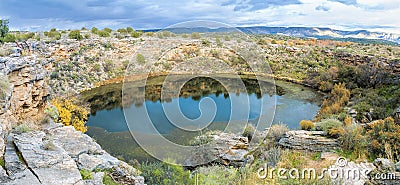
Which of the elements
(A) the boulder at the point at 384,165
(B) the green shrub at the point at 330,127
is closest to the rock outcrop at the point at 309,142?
(B) the green shrub at the point at 330,127

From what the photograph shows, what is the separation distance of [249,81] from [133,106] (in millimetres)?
15567

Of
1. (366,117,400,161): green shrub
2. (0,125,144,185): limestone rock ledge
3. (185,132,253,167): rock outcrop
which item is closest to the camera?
(0,125,144,185): limestone rock ledge

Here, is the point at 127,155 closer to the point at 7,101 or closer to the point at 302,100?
the point at 7,101

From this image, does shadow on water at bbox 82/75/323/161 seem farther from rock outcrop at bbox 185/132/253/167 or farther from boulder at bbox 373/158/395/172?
boulder at bbox 373/158/395/172

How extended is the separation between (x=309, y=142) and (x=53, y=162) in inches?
327

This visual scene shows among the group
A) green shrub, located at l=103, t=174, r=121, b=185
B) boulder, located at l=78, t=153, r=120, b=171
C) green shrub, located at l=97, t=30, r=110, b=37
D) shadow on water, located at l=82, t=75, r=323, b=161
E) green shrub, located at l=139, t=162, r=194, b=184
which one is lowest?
shadow on water, located at l=82, t=75, r=323, b=161

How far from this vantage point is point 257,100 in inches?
871

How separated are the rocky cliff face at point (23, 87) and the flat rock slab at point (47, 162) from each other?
59.2 inches

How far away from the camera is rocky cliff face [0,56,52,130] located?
7.93 m

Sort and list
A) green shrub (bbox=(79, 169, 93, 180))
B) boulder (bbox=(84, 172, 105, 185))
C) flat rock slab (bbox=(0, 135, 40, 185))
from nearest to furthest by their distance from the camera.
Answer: flat rock slab (bbox=(0, 135, 40, 185)) < boulder (bbox=(84, 172, 105, 185)) < green shrub (bbox=(79, 169, 93, 180))

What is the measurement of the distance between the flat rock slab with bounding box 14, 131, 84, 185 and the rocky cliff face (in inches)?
59.2

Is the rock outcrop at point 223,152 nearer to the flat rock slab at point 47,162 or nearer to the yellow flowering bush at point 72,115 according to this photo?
the flat rock slab at point 47,162

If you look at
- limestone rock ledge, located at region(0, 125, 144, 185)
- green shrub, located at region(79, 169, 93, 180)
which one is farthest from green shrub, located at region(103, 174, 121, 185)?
green shrub, located at region(79, 169, 93, 180)

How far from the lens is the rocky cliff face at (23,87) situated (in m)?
7.93
